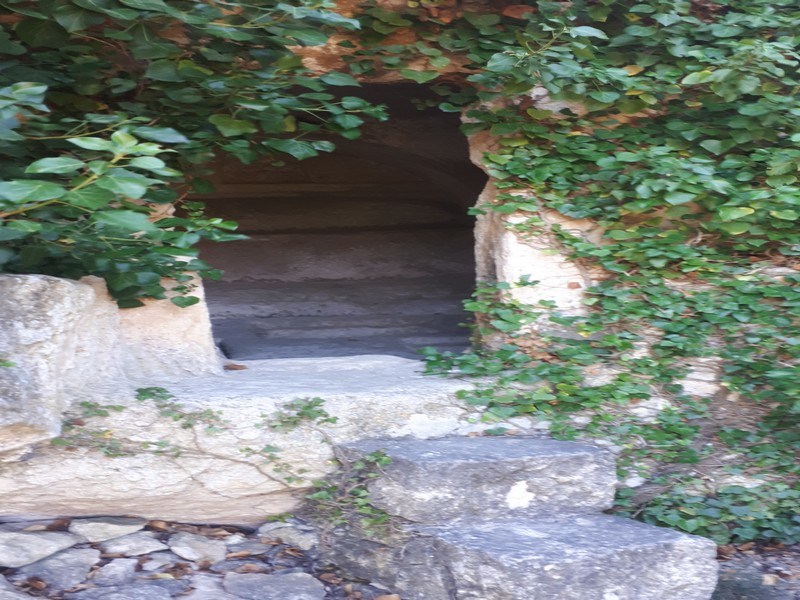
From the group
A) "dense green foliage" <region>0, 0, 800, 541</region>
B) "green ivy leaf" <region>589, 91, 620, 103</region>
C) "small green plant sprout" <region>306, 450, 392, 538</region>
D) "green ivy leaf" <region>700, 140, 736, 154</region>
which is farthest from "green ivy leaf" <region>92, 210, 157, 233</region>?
"green ivy leaf" <region>700, 140, 736, 154</region>

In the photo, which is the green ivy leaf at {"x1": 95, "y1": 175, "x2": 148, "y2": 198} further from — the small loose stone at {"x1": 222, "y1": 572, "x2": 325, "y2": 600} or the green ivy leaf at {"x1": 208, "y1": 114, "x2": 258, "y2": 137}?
the small loose stone at {"x1": 222, "y1": 572, "x2": 325, "y2": 600}

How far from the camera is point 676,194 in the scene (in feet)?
9.60

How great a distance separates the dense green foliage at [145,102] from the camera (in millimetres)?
2315

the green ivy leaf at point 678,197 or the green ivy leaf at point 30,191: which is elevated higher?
the green ivy leaf at point 30,191

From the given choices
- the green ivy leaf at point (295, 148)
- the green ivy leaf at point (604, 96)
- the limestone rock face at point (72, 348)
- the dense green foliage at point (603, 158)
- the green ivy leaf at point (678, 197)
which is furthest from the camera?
the green ivy leaf at point (604, 96)

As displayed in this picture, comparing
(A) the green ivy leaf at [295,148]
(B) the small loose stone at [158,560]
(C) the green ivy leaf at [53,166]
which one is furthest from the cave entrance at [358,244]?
(C) the green ivy leaf at [53,166]

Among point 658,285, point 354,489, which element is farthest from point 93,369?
point 658,285

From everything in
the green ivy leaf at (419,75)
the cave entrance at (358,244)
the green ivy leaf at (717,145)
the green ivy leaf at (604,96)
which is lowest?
the cave entrance at (358,244)

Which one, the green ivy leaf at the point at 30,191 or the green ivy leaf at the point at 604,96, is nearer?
the green ivy leaf at the point at 30,191

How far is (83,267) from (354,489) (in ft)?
3.76

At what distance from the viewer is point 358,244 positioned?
19.6ft

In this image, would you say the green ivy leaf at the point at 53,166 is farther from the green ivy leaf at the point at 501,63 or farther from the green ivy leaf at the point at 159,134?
the green ivy leaf at the point at 501,63

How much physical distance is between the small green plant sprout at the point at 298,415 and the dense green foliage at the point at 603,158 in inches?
21.3

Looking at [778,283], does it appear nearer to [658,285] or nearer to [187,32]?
[658,285]
